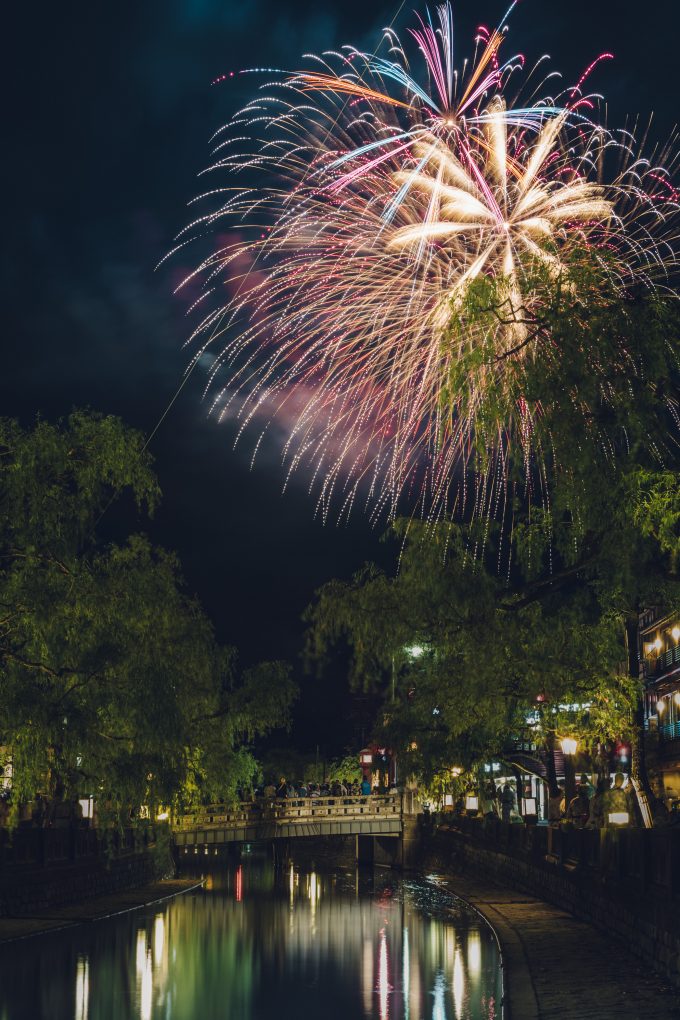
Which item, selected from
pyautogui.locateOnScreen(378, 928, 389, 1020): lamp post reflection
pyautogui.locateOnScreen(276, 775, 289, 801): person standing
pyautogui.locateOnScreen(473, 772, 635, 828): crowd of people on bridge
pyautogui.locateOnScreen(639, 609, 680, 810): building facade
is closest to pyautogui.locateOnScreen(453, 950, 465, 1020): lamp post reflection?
pyautogui.locateOnScreen(378, 928, 389, 1020): lamp post reflection

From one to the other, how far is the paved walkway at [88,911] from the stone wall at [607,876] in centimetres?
973

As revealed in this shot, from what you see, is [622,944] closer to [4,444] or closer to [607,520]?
[607,520]

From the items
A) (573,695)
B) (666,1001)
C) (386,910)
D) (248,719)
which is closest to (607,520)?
(666,1001)

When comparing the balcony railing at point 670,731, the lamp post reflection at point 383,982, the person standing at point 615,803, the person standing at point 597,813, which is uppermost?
the balcony railing at point 670,731

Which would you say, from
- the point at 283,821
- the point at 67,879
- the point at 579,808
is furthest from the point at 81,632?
the point at 283,821

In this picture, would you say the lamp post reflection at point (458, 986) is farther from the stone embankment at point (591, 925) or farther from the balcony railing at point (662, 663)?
the balcony railing at point (662, 663)

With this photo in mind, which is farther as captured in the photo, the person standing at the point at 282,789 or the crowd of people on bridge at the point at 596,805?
the person standing at the point at 282,789

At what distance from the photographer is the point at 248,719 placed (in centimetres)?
4178

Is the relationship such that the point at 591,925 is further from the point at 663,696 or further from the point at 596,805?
the point at 663,696

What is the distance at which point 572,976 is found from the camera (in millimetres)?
15508

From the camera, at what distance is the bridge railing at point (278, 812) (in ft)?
154

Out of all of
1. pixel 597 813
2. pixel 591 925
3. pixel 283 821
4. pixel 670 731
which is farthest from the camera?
pixel 670 731

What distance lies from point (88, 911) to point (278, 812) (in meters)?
21.1

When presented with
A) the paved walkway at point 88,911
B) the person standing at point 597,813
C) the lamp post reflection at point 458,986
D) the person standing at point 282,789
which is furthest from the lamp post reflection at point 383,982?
the person standing at point 282,789
